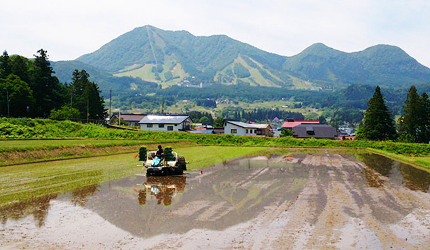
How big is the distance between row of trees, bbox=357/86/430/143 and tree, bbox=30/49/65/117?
2731 inches

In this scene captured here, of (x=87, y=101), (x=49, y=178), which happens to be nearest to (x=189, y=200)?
(x=49, y=178)

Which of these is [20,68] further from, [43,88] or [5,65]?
[43,88]

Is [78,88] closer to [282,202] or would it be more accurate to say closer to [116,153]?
[116,153]

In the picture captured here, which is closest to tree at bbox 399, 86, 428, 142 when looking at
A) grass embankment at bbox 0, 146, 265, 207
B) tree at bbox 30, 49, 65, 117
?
grass embankment at bbox 0, 146, 265, 207

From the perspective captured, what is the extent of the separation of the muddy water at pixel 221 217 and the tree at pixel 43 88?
6651cm

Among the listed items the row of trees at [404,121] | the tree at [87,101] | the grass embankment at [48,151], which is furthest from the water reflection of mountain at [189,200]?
the tree at [87,101]

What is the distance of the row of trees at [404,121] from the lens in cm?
8056

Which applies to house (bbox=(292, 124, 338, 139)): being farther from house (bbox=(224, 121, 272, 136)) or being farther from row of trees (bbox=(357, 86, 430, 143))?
row of trees (bbox=(357, 86, 430, 143))

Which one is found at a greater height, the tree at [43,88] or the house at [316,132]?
the tree at [43,88]

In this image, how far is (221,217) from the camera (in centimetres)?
1392

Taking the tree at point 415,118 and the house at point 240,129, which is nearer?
the tree at point 415,118

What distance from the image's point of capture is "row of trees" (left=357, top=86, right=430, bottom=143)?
80.6 meters

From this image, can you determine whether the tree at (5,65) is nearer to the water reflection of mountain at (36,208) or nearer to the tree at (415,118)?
the water reflection of mountain at (36,208)

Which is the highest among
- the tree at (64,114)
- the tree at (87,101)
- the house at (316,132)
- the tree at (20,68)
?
the tree at (20,68)
